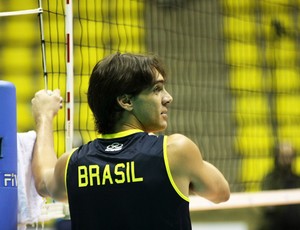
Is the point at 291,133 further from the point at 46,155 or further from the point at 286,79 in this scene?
the point at 46,155

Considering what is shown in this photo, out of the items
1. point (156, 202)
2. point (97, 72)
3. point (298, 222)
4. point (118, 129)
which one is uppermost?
point (97, 72)

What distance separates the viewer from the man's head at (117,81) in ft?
8.49

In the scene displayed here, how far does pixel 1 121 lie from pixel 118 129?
0.44 metres

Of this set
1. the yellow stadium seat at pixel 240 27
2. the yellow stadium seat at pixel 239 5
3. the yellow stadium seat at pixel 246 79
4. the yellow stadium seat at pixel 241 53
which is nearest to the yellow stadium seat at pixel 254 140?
the yellow stadium seat at pixel 246 79

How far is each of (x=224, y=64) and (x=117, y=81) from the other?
255 inches

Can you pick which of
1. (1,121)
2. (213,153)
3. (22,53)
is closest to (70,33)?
(1,121)

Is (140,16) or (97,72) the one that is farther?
(140,16)

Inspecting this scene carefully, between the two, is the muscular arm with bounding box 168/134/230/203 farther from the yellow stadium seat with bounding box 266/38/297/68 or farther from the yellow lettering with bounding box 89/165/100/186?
the yellow stadium seat with bounding box 266/38/297/68

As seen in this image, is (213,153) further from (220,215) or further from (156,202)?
(156,202)

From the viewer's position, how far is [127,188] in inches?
99.3

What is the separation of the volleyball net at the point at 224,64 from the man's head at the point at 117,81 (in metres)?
5.78

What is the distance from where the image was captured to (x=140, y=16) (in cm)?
884

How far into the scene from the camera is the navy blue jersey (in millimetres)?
2496

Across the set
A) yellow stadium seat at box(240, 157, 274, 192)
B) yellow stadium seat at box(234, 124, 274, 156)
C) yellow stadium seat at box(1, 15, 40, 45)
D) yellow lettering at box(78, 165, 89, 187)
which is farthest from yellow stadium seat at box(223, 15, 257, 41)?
yellow lettering at box(78, 165, 89, 187)
